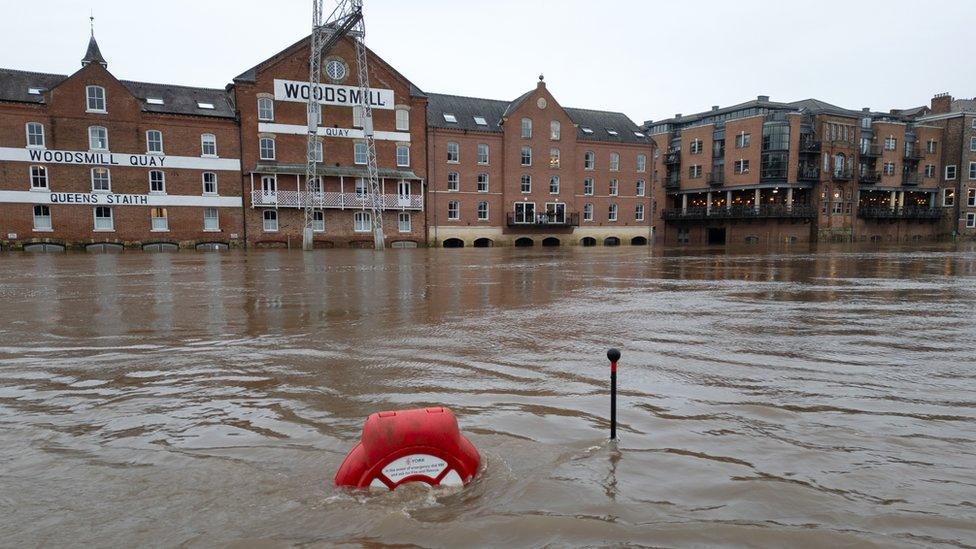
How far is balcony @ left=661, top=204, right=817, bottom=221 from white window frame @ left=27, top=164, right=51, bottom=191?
2158 inches

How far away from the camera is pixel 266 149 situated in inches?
1574

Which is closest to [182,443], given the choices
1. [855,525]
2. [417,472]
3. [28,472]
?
[28,472]

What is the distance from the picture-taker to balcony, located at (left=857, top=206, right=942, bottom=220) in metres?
62.6

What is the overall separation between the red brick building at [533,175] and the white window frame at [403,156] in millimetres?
1954

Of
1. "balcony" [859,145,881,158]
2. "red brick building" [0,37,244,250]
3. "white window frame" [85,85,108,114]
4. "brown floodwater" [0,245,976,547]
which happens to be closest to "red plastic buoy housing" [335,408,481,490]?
"brown floodwater" [0,245,976,547]

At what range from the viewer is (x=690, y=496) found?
3625mm

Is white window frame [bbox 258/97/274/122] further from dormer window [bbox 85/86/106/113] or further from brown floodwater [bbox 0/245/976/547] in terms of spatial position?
brown floodwater [bbox 0/245/976/547]

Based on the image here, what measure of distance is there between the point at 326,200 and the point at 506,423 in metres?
38.2

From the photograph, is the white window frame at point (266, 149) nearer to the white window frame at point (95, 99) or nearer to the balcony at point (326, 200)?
the balcony at point (326, 200)

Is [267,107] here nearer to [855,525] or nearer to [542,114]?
[542,114]

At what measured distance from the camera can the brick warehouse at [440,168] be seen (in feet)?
119

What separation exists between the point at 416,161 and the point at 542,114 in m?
12.0

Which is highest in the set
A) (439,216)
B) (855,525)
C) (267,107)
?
(267,107)

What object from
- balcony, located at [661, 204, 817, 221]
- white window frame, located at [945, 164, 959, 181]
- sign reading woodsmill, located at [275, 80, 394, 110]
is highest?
sign reading woodsmill, located at [275, 80, 394, 110]
